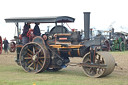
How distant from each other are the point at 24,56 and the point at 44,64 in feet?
3.70

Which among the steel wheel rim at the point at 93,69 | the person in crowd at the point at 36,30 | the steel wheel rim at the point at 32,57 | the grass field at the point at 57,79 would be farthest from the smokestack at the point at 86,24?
the person in crowd at the point at 36,30

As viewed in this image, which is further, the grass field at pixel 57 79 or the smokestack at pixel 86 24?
the smokestack at pixel 86 24

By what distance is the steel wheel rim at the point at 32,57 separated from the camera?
10.4m

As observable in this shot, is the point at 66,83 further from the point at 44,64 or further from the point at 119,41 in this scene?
the point at 119,41

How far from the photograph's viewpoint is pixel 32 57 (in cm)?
1059

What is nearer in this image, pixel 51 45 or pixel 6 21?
pixel 51 45

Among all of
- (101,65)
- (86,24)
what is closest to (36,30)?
(86,24)

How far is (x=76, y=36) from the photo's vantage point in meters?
10.2

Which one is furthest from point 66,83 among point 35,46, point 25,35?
point 25,35

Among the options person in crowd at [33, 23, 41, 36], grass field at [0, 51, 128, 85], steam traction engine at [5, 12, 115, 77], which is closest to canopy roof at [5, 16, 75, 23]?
steam traction engine at [5, 12, 115, 77]

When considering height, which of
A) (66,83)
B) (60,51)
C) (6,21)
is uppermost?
(6,21)

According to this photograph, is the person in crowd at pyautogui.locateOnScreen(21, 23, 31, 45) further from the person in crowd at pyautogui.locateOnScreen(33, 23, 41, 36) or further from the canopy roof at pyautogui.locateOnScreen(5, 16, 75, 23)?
the canopy roof at pyautogui.locateOnScreen(5, 16, 75, 23)

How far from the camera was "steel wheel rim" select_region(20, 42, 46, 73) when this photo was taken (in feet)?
34.2

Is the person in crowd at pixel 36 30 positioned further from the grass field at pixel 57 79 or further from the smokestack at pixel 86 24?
the smokestack at pixel 86 24
